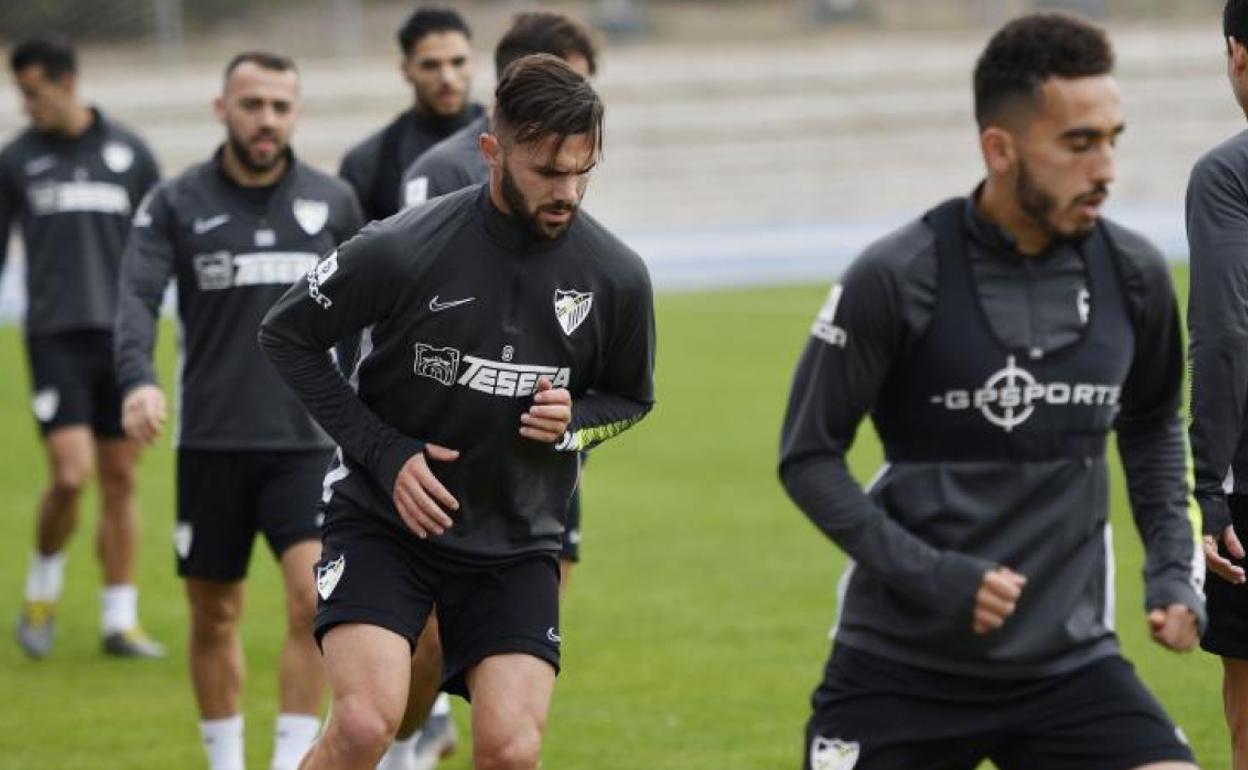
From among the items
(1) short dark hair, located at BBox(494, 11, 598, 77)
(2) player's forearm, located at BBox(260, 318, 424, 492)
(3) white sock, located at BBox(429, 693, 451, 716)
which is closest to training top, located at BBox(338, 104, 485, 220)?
(1) short dark hair, located at BBox(494, 11, 598, 77)

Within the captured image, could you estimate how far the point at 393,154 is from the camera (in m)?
8.66

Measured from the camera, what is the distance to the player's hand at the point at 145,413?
7.39 meters

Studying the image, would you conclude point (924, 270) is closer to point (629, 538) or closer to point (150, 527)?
point (629, 538)

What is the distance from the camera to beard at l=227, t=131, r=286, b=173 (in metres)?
7.98

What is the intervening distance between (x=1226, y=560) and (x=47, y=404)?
20.9 feet

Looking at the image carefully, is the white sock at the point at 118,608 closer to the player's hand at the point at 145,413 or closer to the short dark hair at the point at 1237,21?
the player's hand at the point at 145,413

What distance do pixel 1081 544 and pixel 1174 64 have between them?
105 ft

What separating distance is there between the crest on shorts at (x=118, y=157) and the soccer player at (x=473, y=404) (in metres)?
5.11

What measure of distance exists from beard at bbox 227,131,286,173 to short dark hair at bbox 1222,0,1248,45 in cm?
360

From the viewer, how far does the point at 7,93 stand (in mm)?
30922

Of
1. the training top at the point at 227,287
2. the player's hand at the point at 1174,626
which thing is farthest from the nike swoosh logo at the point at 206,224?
the player's hand at the point at 1174,626

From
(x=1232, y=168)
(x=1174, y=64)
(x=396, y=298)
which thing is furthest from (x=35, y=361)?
(x=1174, y=64)

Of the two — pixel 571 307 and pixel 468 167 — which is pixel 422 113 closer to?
pixel 468 167

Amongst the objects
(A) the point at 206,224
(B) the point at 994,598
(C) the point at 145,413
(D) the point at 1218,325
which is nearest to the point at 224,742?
(C) the point at 145,413
